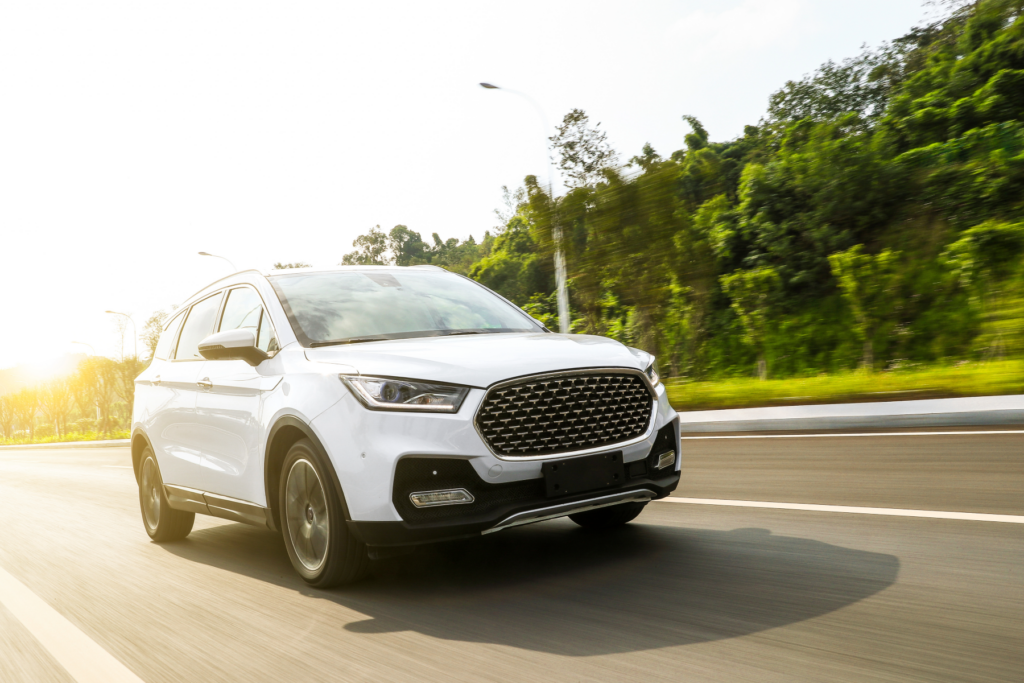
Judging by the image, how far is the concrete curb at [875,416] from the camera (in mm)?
8609

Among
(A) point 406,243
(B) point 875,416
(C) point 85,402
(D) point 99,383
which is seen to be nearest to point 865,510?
(B) point 875,416

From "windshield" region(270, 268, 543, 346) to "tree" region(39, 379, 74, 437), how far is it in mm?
86048

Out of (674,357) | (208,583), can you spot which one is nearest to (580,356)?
(208,583)

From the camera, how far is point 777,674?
2879 millimetres

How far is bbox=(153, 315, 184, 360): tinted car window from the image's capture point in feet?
22.7

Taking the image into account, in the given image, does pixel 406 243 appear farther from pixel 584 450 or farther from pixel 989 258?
pixel 584 450

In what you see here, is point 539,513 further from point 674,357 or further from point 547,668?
point 674,357

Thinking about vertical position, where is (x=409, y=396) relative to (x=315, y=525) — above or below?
above

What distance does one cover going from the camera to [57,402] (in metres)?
84.1

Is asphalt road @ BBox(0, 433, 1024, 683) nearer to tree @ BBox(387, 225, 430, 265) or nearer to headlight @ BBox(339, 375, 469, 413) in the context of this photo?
headlight @ BBox(339, 375, 469, 413)

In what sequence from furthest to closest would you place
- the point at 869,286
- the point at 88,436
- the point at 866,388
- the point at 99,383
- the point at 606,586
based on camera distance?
the point at 99,383 → the point at 88,436 → the point at 869,286 → the point at 866,388 → the point at 606,586

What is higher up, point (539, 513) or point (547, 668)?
point (539, 513)

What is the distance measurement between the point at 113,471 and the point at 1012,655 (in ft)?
53.5

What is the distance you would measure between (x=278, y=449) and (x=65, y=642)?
1354mm
